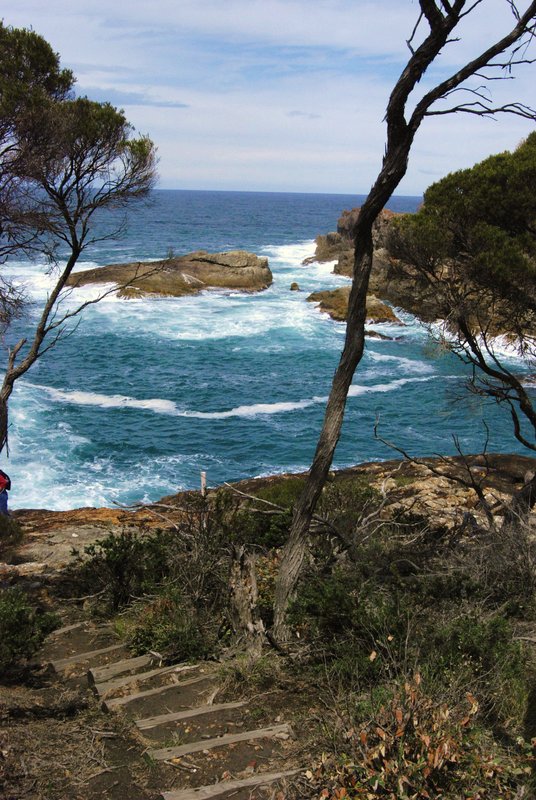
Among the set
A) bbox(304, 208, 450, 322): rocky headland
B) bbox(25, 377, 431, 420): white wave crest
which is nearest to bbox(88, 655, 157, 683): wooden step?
bbox(304, 208, 450, 322): rocky headland

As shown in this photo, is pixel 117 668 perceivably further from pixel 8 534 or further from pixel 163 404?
pixel 163 404

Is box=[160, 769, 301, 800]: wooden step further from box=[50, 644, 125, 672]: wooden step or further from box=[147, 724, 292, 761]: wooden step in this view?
box=[50, 644, 125, 672]: wooden step

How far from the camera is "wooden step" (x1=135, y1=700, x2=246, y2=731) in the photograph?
5.21 metres

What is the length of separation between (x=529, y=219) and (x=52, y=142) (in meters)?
7.66

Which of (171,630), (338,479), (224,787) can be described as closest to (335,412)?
(171,630)

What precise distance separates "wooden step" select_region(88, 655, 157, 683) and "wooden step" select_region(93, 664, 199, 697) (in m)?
0.10

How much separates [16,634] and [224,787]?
2747 millimetres

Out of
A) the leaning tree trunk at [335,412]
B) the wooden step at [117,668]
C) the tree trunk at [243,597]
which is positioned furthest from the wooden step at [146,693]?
the leaning tree trunk at [335,412]

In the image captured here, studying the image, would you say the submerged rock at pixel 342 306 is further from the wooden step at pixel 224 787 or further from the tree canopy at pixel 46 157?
the wooden step at pixel 224 787

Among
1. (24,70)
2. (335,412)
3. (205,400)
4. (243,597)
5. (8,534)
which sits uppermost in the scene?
(24,70)

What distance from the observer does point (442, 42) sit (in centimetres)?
540

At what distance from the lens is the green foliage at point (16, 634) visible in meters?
6.11

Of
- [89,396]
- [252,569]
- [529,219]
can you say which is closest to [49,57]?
[529,219]

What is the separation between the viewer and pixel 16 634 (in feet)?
20.2
